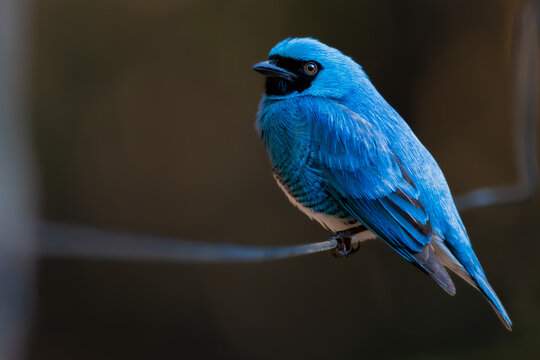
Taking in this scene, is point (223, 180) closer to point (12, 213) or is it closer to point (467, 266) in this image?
point (467, 266)

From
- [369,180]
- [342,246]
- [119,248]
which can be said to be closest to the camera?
[119,248]

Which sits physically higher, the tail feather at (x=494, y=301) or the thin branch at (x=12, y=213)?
the thin branch at (x=12, y=213)

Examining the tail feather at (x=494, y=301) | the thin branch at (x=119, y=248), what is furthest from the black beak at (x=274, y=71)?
the thin branch at (x=119, y=248)

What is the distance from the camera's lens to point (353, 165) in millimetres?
2938

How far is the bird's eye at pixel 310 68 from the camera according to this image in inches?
124

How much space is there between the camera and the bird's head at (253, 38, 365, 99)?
3135 millimetres

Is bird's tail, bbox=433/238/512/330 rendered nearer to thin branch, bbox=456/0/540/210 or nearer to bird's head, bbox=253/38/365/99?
thin branch, bbox=456/0/540/210

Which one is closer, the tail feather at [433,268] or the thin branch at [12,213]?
the thin branch at [12,213]

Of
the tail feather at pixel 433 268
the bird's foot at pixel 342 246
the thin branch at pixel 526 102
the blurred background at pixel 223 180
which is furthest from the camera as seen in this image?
the blurred background at pixel 223 180

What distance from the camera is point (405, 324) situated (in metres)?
6.64

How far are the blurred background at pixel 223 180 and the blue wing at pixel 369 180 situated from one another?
3704 mm

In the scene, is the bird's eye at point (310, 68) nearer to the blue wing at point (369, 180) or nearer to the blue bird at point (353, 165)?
the blue bird at point (353, 165)

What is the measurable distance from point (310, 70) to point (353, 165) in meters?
0.45

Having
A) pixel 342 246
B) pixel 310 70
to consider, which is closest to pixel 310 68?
pixel 310 70
